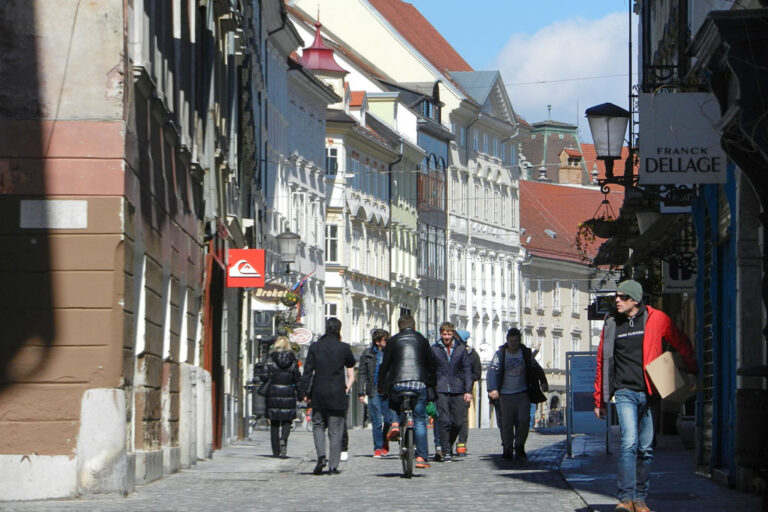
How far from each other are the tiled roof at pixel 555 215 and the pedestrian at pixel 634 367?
85.7m

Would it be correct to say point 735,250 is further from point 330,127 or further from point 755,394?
point 330,127

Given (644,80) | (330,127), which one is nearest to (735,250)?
(644,80)

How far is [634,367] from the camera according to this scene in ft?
43.0

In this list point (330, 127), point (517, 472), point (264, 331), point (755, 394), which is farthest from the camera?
point (330, 127)

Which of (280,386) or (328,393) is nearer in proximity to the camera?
(328,393)

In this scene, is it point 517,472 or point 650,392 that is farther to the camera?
point 517,472

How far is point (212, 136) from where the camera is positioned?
88.0ft

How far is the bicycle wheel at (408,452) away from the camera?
1892 cm

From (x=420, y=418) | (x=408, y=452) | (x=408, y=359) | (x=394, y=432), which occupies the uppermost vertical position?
(x=408, y=359)

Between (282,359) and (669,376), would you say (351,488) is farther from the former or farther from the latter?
(282,359)

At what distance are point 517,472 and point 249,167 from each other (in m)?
22.0

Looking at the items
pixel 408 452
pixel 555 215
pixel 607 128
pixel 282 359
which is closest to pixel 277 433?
pixel 282 359

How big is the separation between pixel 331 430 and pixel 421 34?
252 ft

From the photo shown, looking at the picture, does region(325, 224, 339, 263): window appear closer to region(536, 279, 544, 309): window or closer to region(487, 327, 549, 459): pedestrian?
region(536, 279, 544, 309): window
